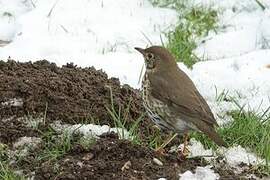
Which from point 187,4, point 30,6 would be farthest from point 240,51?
point 30,6

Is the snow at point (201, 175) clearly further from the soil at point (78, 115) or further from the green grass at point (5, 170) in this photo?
the green grass at point (5, 170)

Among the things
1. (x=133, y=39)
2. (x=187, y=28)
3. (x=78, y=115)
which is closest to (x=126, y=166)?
(x=78, y=115)

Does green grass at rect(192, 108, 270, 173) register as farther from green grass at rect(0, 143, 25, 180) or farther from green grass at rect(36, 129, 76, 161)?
green grass at rect(0, 143, 25, 180)

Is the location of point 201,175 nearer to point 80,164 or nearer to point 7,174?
point 80,164

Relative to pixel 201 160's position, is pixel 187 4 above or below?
above

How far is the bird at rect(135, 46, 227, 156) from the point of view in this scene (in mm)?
5738

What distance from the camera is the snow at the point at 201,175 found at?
→ 17.7 ft

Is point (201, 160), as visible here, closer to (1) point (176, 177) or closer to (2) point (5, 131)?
(1) point (176, 177)

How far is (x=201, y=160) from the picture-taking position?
19.0 feet

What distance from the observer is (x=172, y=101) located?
587 cm

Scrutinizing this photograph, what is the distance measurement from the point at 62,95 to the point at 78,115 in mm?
280

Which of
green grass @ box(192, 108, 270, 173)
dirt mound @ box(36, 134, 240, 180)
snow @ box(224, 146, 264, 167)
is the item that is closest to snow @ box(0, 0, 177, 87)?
green grass @ box(192, 108, 270, 173)

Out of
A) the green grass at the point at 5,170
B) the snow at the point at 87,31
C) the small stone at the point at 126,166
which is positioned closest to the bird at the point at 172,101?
the small stone at the point at 126,166

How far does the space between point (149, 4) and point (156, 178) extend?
13.7ft
